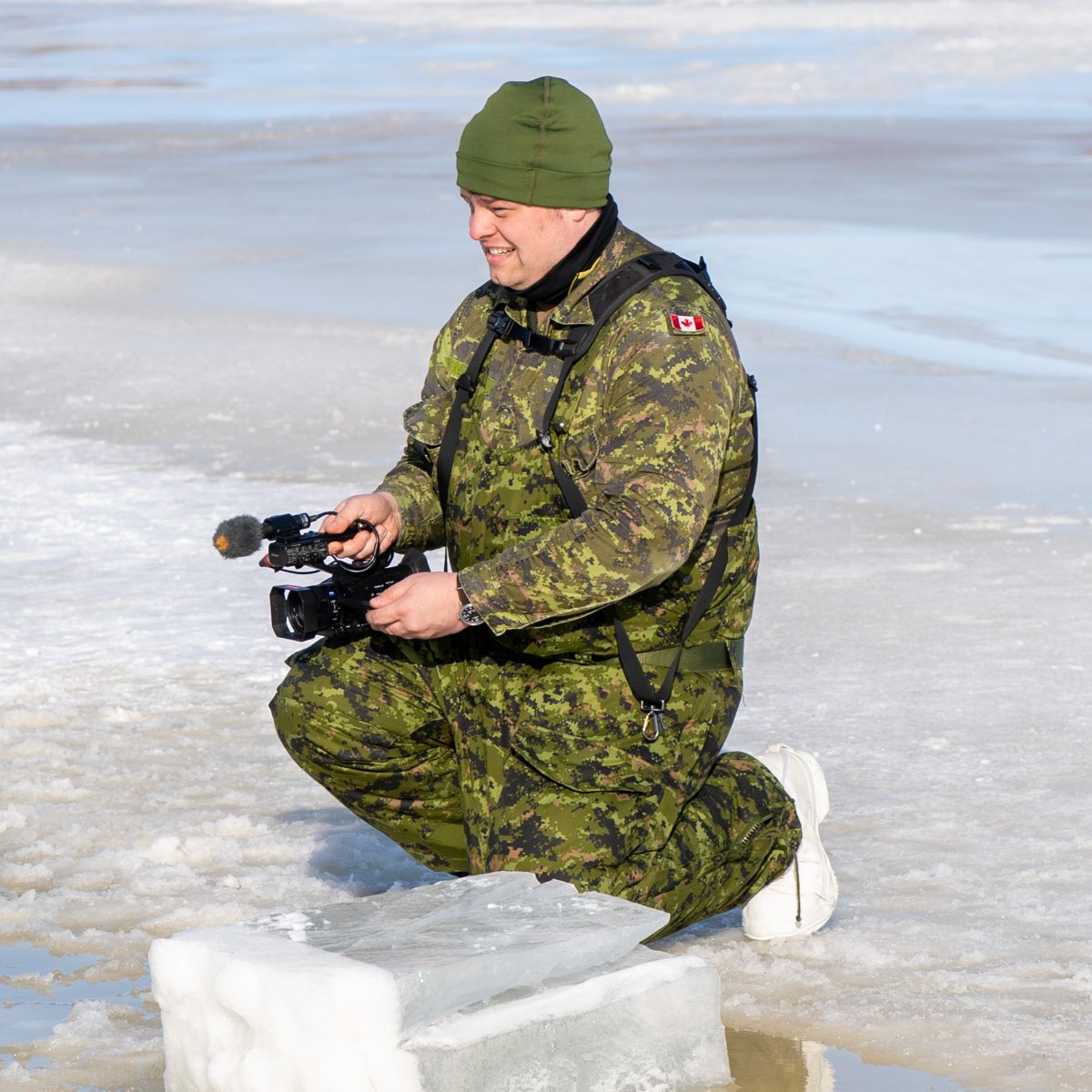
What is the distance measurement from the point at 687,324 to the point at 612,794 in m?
0.77

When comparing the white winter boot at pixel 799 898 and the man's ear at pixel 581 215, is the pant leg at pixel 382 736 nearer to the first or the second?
the white winter boot at pixel 799 898

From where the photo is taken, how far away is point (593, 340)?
126 inches

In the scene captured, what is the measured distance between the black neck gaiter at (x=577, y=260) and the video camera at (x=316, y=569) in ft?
1.73

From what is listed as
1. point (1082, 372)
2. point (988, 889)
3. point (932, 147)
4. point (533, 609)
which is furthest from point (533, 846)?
point (932, 147)

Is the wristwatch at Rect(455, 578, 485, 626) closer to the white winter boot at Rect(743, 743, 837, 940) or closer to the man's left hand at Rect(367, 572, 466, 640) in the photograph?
the man's left hand at Rect(367, 572, 466, 640)

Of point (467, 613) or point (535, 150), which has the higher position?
point (535, 150)

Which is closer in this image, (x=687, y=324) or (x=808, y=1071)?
(x=808, y=1071)

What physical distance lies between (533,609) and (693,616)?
322mm

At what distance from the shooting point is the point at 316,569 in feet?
11.3

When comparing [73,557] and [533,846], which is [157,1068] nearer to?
[533,846]

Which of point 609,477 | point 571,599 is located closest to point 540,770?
point 571,599

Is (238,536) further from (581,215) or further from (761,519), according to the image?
(761,519)

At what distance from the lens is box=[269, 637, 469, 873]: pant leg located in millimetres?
3412

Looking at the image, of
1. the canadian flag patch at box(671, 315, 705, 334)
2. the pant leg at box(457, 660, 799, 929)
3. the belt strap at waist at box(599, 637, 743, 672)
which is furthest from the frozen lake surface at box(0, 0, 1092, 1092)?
the canadian flag patch at box(671, 315, 705, 334)
